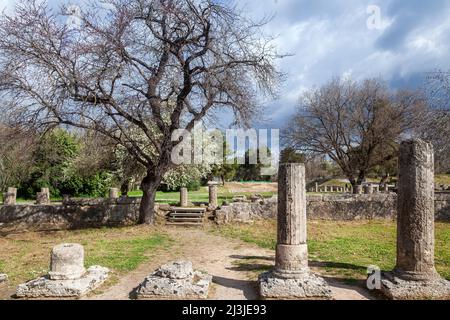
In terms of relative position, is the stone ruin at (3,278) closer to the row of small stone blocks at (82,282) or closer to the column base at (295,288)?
the row of small stone blocks at (82,282)

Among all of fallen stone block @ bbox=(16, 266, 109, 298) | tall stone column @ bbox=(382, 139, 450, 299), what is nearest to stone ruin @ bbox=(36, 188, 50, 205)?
fallen stone block @ bbox=(16, 266, 109, 298)

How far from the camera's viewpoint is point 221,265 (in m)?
9.53

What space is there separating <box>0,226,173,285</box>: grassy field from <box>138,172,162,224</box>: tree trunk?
2.16 feet

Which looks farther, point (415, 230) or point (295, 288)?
point (415, 230)

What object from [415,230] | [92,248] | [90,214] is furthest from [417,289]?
[90,214]

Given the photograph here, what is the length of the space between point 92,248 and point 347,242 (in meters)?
8.16

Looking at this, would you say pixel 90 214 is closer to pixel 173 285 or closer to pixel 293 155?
pixel 173 285

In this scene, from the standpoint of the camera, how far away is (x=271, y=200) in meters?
17.5

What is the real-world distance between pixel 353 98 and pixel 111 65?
1985 centimetres

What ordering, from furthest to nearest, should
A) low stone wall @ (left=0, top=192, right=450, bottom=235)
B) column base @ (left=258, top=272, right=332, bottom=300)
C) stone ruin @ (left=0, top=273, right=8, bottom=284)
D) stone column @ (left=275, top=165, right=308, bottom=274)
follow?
low stone wall @ (left=0, top=192, right=450, bottom=235), stone ruin @ (left=0, top=273, right=8, bottom=284), stone column @ (left=275, top=165, right=308, bottom=274), column base @ (left=258, top=272, right=332, bottom=300)

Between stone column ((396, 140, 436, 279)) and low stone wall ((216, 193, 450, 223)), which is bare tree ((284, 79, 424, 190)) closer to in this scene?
low stone wall ((216, 193, 450, 223))

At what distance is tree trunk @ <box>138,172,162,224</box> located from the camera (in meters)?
15.5

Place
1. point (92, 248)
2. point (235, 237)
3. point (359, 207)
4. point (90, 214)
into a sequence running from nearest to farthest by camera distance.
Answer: point (92, 248)
point (235, 237)
point (90, 214)
point (359, 207)

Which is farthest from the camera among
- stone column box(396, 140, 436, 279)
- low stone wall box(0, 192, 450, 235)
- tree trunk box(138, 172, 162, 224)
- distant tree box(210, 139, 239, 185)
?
distant tree box(210, 139, 239, 185)
